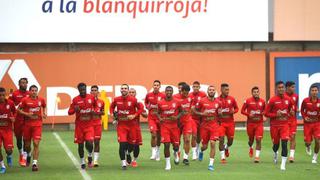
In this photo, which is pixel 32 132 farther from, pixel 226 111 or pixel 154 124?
pixel 226 111

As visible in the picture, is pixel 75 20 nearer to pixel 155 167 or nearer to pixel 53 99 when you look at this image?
pixel 53 99

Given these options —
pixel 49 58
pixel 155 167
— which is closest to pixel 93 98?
pixel 155 167

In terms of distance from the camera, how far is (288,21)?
44.1 metres

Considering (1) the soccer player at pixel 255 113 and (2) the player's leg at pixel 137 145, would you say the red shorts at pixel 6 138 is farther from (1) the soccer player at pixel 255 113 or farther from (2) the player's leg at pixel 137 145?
(1) the soccer player at pixel 255 113

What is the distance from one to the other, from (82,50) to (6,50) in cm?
359

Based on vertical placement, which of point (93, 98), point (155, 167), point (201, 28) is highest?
point (201, 28)

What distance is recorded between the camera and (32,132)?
2373 cm

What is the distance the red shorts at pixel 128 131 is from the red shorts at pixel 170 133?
2.61 feet

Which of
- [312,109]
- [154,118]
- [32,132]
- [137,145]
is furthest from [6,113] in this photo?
[312,109]

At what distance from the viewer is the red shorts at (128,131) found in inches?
933

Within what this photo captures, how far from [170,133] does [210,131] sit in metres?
1.15

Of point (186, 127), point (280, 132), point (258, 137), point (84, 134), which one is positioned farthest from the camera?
point (258, 137)

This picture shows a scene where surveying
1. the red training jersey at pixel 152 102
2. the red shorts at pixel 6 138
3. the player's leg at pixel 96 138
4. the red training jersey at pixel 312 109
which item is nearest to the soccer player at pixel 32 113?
the red shorts at pixel 6 138

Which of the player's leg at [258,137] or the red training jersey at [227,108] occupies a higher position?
the red training jersey at [227,108]
